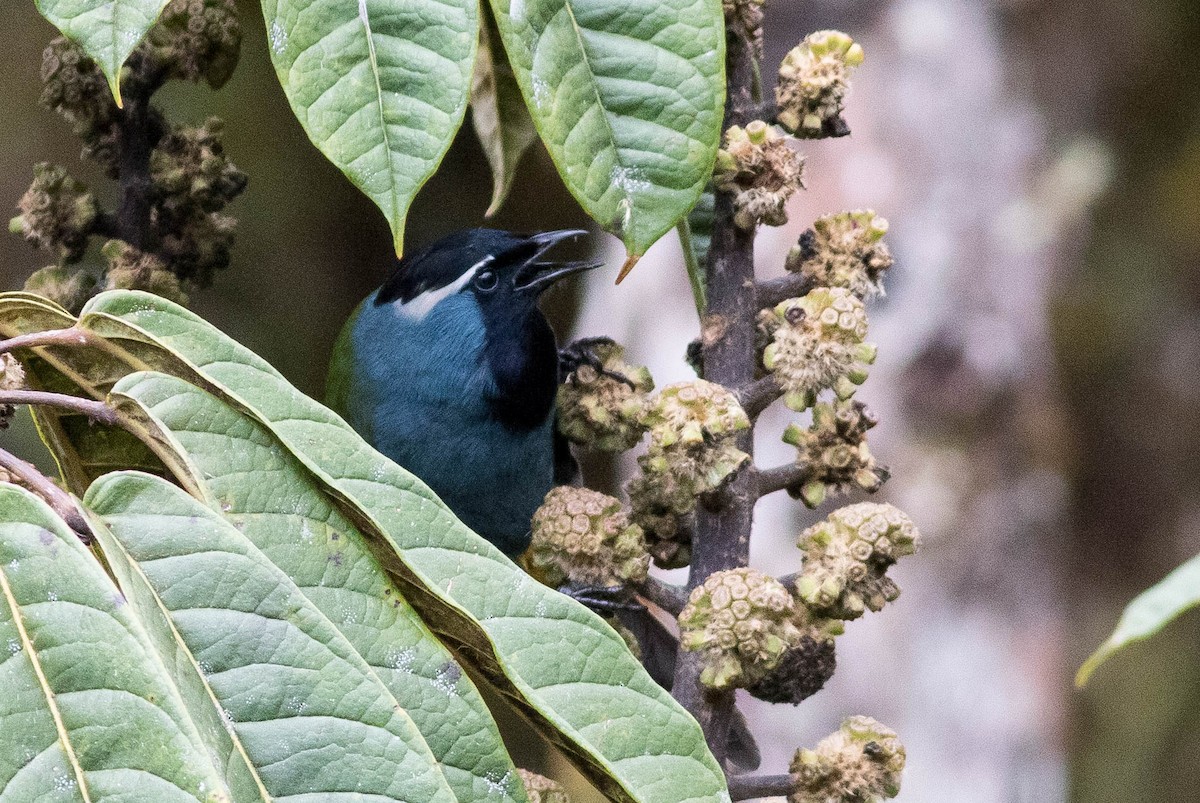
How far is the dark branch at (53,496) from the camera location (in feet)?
3.51

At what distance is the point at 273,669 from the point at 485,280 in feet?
4.80

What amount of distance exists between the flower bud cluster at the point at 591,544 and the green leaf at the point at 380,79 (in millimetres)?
370

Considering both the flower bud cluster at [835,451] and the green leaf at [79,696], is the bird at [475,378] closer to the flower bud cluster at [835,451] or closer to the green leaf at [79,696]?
the flower bud cluster at [835,451]

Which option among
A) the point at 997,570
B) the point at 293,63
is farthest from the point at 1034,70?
the point at 293,63

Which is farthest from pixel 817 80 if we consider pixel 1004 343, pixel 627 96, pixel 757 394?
pixel 1004 343

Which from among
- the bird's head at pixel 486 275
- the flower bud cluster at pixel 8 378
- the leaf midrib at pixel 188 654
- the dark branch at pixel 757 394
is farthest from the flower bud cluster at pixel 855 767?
the bird's head at pixel 486 275

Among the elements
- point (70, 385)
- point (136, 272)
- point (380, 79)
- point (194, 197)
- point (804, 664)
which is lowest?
point (804, 664)

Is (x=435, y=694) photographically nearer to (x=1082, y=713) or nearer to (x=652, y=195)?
(x=652, y=195)

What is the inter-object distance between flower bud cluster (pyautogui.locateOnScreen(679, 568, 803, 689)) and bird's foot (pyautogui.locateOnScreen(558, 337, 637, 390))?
14.2 inches

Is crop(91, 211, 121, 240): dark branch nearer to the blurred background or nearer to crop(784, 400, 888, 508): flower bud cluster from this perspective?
crop(784, 400, 888, 508): flower bud cluster

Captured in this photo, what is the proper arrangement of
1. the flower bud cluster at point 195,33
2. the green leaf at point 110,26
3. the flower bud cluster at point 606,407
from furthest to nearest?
1. the flower bud cluster at point 195,33
2. the flower bud cluster at point 606,407
3. the green leaf at point 110,26

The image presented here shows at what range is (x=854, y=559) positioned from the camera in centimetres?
132

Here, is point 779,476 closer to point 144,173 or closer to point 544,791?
point 544,791

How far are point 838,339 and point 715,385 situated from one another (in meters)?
0.13
